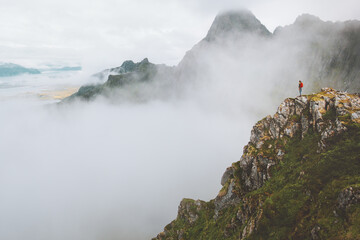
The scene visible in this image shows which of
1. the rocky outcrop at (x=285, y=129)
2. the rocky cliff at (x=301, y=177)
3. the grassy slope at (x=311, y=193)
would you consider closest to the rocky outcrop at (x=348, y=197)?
the rocky cliff at (x=301, y=177)

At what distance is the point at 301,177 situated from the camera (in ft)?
115

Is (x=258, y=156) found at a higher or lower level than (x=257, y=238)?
higher

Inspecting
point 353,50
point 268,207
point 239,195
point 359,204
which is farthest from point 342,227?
point 353,50

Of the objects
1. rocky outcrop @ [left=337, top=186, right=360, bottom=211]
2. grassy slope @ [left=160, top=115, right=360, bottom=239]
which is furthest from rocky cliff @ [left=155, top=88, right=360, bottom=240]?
rocky outcrop @ [left=337, top=186, right=360, bottom=211]

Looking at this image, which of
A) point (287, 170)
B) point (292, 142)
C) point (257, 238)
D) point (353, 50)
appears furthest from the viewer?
point (353, 50)

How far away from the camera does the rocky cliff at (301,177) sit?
2620 centimetres

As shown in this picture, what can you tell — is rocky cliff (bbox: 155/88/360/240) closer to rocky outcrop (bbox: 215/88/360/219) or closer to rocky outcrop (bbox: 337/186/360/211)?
rocky outcrop (bbox: 215/88/360/219)

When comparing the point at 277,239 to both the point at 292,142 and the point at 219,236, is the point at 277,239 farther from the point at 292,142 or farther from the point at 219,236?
the point at 292,142

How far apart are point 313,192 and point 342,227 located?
7.40m

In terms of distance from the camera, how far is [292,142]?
46.6m

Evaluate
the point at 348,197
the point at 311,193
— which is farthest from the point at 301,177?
the point at 348,197

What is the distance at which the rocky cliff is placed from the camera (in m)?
26.2

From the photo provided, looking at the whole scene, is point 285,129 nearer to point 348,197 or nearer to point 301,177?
point 301,177

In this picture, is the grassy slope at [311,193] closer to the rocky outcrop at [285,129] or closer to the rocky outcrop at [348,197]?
the rocky outcrop at [348,197]
